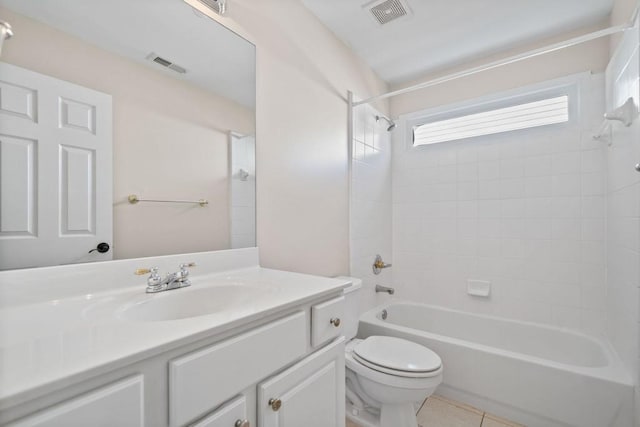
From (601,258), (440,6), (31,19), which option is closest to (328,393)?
(31,19)

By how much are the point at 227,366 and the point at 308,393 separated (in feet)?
1.17

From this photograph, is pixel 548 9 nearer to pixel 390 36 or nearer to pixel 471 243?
pixel 390 36

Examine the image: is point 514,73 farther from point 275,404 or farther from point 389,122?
point 275,404

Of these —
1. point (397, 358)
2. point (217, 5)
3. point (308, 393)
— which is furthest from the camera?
point (397, 358)

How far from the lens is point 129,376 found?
0.51 m

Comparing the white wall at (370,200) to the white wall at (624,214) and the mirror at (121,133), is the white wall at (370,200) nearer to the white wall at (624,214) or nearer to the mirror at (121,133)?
the mirror at (121,133)

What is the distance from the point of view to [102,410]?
468 millimetres

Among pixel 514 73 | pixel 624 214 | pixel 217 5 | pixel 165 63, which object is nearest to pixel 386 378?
pixel 624 214

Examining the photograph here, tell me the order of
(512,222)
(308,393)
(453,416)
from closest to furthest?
(308,393) < (453,416) < (512,222)

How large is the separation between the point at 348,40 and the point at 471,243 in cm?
179

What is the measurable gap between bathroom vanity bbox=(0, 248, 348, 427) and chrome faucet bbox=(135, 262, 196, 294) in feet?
0.10

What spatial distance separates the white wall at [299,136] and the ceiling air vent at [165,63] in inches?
13.3

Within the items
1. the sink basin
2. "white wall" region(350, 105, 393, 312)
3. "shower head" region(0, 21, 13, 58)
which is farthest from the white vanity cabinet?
"white wall" region(350, 105, 393, 312)

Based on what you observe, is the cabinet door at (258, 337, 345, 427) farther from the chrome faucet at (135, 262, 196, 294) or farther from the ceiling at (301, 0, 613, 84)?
the ceiling at (301, 0, 613, 84)
